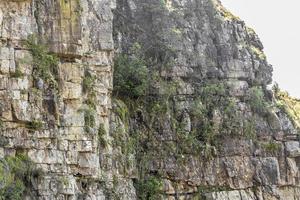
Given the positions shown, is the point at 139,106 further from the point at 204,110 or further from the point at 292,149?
the point at 292,149

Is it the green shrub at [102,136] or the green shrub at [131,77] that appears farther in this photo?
the green shrub at [131,77]

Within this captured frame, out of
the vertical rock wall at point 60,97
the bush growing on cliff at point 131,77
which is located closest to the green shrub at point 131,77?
the bush growing on cliff at point 131,77

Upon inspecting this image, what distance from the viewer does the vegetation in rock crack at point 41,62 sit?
26.8 metres

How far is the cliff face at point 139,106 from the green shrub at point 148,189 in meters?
0.08

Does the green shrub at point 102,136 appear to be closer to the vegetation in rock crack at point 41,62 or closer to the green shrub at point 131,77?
the vegetation in rock crack at point 41,62

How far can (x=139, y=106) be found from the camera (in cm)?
3522

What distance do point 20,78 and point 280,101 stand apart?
799 inches

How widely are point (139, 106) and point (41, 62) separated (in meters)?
9.45

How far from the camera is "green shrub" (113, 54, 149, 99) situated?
34.7 meters

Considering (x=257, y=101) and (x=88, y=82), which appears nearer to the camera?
(x=88, y=82)

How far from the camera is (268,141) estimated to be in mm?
37500

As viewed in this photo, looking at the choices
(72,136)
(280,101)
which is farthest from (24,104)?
(280,101)

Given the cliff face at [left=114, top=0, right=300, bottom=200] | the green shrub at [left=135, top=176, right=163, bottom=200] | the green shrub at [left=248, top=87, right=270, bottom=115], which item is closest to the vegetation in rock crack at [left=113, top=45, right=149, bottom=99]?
the cliff face at [left=114, top=0, right=300, bottom=200]

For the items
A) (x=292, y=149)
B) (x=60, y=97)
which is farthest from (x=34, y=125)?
(x=292, y=149)
